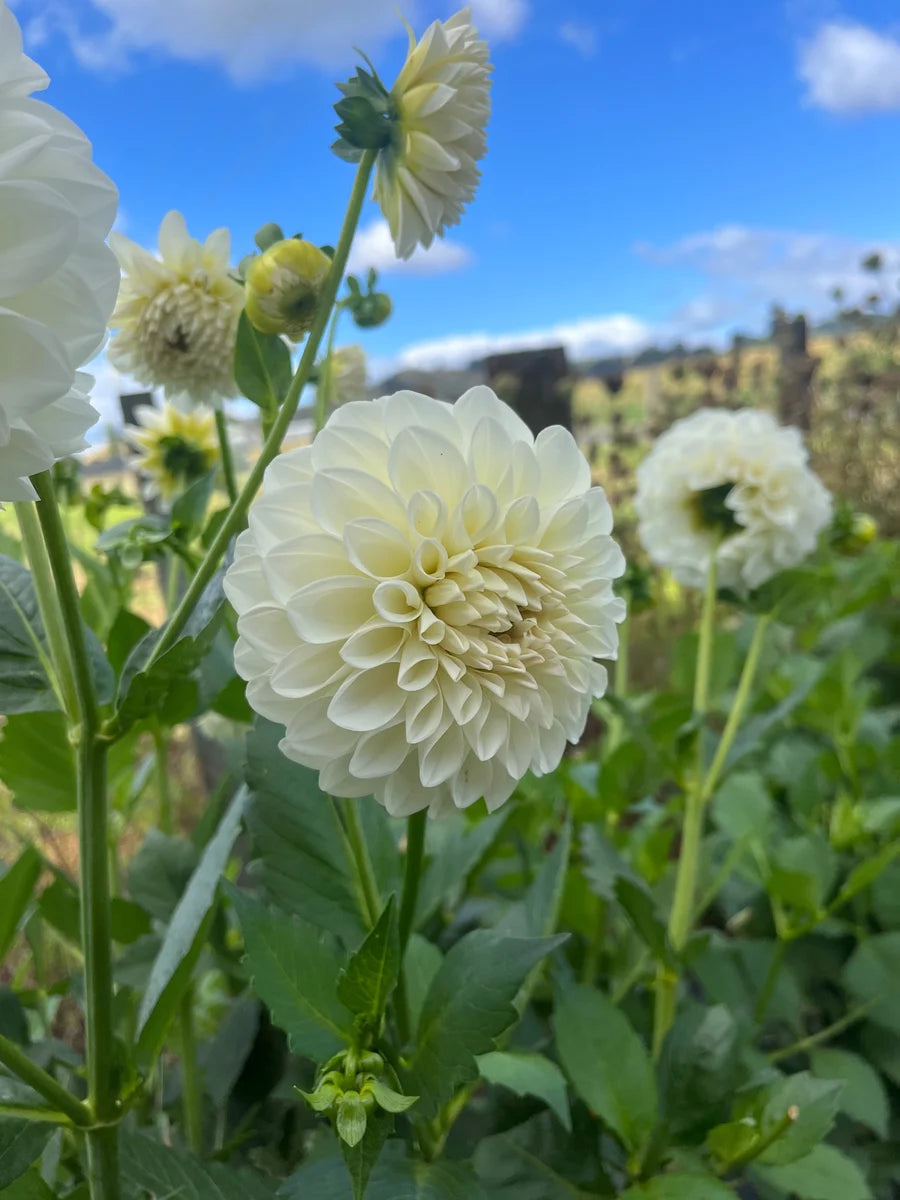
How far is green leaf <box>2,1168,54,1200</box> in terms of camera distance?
14.0 inches

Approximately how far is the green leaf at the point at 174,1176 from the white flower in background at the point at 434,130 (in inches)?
15.9

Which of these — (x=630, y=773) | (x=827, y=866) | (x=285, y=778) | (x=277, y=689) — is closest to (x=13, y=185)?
(x=277, y=689)

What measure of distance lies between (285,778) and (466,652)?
158 mm

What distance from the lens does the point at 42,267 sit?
0.22m

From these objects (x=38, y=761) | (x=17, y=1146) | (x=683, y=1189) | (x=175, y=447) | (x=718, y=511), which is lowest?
(x=683, y=1189)

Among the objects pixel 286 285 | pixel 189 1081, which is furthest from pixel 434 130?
pixel 189 1081

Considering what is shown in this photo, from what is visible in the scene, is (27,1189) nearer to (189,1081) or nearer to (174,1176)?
(174,1176)

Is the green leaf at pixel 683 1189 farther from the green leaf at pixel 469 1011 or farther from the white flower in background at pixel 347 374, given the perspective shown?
the white flower in background at pixel 347 374

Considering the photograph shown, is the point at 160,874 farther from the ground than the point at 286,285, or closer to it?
closer to it

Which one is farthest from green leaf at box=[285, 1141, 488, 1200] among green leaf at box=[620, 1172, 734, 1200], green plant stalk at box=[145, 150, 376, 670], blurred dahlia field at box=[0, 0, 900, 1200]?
green plant stalk at box=[145, 150, 376, 670]

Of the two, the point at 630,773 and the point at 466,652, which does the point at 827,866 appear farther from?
the point at 466,652

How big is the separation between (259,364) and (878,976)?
2.40ft

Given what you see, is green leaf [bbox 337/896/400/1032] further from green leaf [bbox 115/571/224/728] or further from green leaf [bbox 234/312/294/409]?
green leaf [bbox 234/312/294/409]

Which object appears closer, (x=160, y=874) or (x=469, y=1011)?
(x=469, y=1011)
